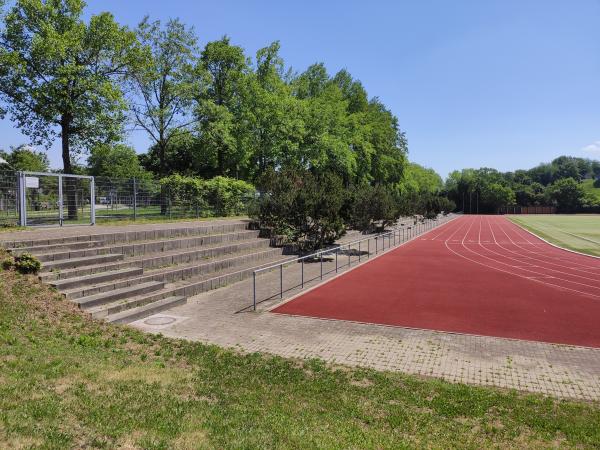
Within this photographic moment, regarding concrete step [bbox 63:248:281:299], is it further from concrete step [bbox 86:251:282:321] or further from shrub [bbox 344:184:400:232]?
shrub [bbox 344:184:400:232]

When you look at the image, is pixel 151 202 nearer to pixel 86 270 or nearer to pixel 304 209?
pixel 304 209

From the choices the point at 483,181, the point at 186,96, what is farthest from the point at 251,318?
the point at 483,181

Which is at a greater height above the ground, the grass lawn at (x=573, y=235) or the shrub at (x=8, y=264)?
the shrub at (x=8, y=264)

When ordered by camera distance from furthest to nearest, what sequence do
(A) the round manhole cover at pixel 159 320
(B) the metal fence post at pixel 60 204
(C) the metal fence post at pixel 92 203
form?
1. (C) the metal fence post at pixel 92 203
2. (B) the metal fence post at pixel 60 204
3. (A) the round manhole cover at pixel 159 320

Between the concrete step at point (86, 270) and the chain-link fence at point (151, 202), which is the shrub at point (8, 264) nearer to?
the concrete step at point (86, 270)

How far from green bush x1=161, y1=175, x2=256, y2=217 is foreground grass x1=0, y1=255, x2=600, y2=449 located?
62.2ft

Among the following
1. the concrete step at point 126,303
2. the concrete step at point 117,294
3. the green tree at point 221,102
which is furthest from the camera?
the green tree at point 221,102

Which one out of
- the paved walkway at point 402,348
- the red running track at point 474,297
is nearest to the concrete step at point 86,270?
the paved walkway at point 402,348

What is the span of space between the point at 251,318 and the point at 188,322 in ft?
5.04

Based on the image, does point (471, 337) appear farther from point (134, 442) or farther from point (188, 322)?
point (134, 442)

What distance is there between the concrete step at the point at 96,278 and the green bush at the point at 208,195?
1398cm

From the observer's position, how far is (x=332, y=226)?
72.8 feet

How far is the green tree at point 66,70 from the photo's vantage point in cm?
2567

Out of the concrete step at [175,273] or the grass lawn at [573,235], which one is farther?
the grass lawn at [573,235]
